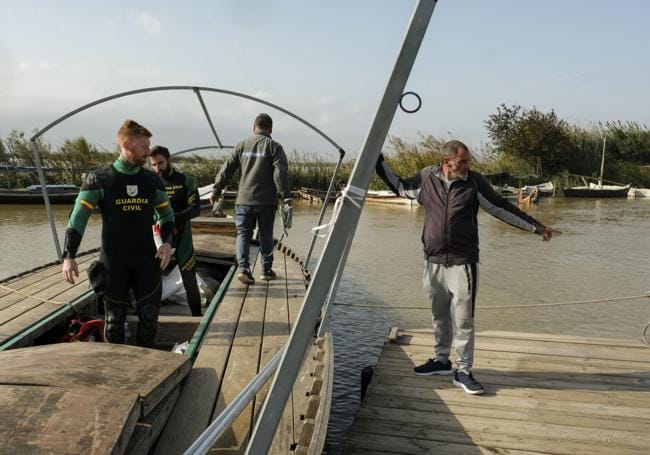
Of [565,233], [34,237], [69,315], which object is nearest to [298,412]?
[69,315]

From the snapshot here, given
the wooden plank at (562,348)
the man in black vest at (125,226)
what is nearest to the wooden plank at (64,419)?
the man in black vest at (125,226)

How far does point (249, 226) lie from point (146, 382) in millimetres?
3297

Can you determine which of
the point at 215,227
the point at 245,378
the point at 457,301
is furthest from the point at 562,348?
the point at 215,227

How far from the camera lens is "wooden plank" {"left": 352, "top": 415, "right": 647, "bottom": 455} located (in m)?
3.29

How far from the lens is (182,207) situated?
5168 millimetres

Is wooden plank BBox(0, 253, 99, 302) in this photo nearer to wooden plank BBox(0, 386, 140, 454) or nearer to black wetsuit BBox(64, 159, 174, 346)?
black wetsuit BBox(64, 159, 174, 346)

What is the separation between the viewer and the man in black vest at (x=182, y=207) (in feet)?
16.7

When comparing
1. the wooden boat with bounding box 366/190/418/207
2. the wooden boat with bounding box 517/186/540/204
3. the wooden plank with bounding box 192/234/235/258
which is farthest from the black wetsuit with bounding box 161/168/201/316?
the wooden boat with bounding box 517/186/540/204

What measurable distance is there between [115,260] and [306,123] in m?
3.95

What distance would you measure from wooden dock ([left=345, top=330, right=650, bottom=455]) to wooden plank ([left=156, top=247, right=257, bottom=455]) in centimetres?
98

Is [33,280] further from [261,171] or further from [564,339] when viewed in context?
[564,339]

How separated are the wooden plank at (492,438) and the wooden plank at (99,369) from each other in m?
1.52

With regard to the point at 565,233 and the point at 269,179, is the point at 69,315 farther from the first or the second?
the point at 565,233

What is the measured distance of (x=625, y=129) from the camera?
41250mm
